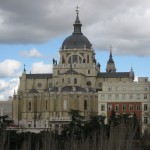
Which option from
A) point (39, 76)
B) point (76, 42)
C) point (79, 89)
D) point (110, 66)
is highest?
point (76, 42)

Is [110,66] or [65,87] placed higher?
[110,66]

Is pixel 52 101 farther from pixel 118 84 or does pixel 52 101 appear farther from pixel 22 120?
pixel 118 84

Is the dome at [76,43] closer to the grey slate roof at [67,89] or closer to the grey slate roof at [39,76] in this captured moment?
the grey slate roof at [39,76]

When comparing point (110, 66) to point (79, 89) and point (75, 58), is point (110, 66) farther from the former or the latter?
point (79, 89)

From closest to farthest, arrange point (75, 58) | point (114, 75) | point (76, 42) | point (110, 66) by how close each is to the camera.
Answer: point (114, 75)
point (75, 58)
point (76, 42)
point (110, 66)

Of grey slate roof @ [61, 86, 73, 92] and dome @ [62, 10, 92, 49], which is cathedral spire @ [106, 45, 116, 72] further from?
grey slate roof @ [61, 86, 73, 92]

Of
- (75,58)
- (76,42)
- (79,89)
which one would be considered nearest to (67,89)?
(79,89)

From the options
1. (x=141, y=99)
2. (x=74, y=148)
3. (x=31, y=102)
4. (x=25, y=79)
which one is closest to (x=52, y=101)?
(x=31, y=102)

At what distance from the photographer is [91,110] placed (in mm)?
153625

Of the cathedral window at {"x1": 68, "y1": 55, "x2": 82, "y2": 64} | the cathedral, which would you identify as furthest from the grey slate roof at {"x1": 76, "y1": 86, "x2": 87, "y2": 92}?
the cathedral window at {"x1": 68, "y1": 55, "x2": 82, "y2": 64}

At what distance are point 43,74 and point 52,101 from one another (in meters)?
17.6

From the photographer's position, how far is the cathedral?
155 metres

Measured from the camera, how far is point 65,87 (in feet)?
522

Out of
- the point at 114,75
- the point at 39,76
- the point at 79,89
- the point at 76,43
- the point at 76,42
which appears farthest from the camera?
the point at 39,76
